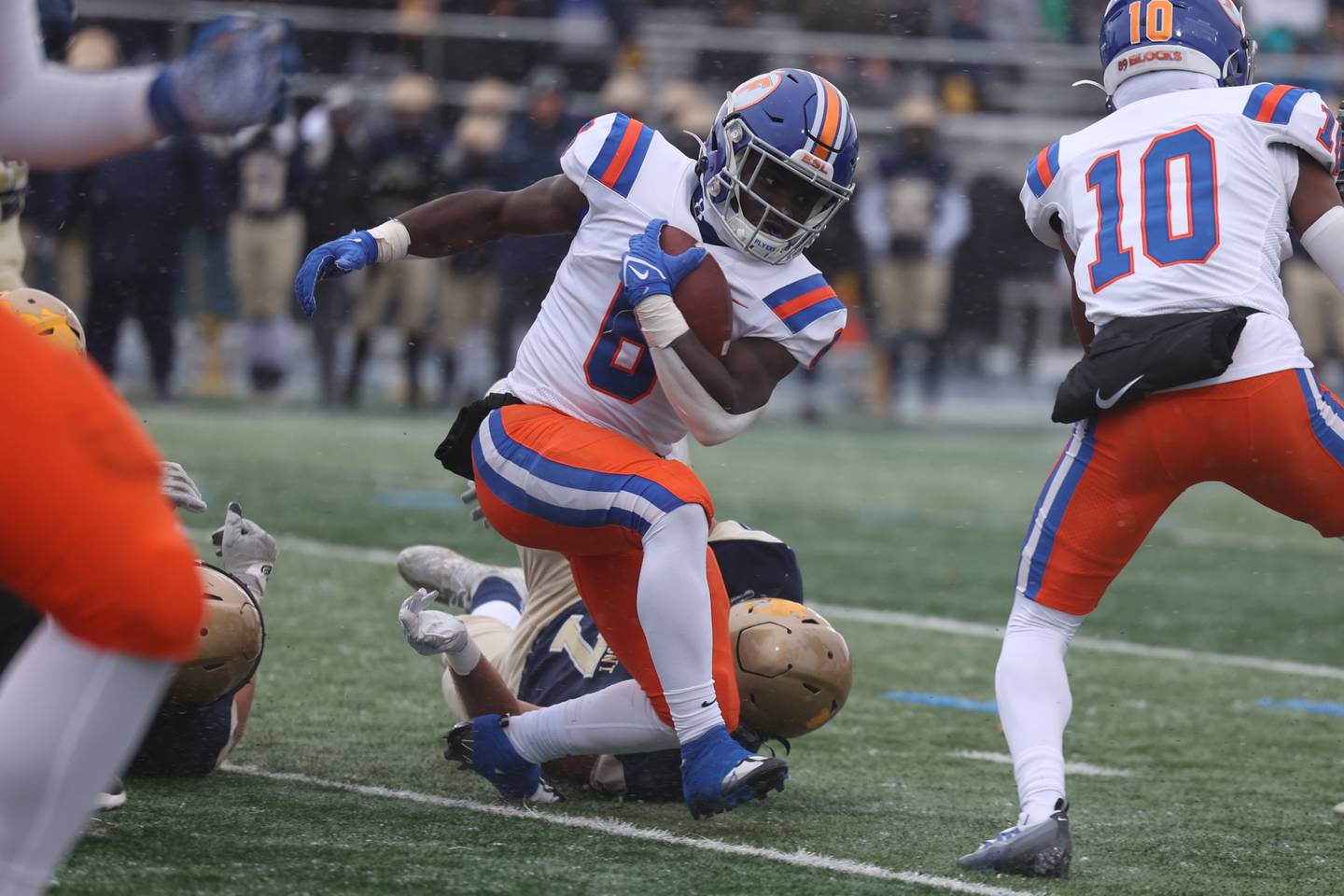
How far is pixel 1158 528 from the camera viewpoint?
876 cm

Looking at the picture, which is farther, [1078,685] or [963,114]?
[963,114]

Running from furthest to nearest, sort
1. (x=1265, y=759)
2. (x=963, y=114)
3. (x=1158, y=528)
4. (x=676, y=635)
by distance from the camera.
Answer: (x=963, y=114) < (x=1158, y=528) < (x=1265, y=759) < (x=676, y=635)

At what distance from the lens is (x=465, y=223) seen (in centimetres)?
360

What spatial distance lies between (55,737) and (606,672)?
1945 millimetres

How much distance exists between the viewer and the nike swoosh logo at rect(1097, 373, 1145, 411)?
3139 mm

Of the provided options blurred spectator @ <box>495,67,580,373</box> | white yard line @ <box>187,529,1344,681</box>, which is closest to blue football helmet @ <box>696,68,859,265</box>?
white yard line @ <box>187,529,1344,681</box>

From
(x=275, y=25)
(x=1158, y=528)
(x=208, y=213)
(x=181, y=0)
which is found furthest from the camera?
(x=181, y=0)

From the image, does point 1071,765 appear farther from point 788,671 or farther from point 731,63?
point 731,63

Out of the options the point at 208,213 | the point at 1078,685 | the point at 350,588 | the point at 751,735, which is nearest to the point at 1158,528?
the point at 1078,685

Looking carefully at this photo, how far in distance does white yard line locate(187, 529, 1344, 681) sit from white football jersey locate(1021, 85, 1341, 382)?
8.28 ft

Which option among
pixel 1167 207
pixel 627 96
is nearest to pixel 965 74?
pixel 627 96

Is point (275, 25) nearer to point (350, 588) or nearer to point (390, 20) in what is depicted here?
point (350, 588)

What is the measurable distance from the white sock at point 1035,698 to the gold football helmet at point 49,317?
177cm

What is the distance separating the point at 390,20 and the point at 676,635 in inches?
464
